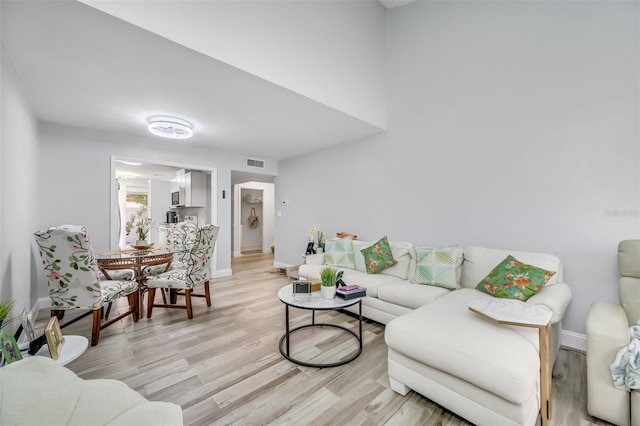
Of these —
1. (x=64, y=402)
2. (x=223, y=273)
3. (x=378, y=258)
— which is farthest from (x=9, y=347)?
(x=223, y=273)

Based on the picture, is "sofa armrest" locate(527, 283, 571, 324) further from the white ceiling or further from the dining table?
the dining table

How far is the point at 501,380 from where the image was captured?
131cm

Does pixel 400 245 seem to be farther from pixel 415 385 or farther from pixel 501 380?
pixel 501 380

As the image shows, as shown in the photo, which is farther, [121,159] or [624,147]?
[121,159]

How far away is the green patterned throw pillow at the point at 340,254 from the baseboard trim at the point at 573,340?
2211 mm

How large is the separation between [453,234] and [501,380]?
7.03ft

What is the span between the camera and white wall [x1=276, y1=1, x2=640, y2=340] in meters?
2.29

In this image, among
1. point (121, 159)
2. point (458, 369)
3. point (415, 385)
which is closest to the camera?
point (458, 369)

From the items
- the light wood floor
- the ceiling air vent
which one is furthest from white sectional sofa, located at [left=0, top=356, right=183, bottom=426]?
the ceiling air vent

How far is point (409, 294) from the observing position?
259cm

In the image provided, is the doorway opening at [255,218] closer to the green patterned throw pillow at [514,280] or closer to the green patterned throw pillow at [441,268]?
the green patterned throw pillow at [441,268]

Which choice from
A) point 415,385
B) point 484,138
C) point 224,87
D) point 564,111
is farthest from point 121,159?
point 564,111

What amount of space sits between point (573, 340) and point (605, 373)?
1.22 m

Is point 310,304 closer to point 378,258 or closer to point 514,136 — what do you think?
point 378,258
